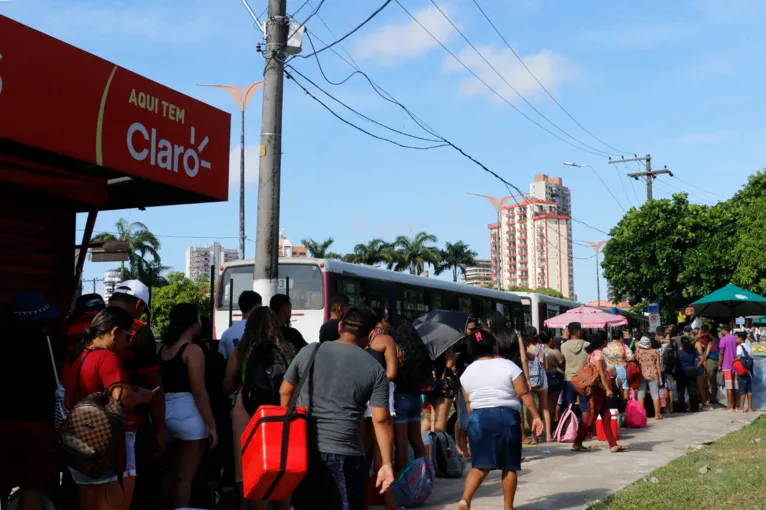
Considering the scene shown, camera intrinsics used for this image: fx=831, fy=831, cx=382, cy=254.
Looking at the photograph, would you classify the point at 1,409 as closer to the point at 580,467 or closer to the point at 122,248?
the point at 122,248

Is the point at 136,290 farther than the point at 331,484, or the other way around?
the point at 136,290

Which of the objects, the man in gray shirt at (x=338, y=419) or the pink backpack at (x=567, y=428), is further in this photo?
the pink backpack at (x=567, y=428)

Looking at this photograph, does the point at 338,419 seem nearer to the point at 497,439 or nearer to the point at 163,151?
the point at 497,439

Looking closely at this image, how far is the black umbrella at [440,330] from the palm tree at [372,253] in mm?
63219

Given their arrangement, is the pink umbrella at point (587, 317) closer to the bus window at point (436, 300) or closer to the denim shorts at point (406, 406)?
the bus window at point (436, 300)

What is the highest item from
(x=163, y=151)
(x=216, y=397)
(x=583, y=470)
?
(x=163, y=151)

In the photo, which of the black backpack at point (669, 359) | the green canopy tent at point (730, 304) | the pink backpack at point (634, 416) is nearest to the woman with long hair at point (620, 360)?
the pink backpack at point (634, 416)

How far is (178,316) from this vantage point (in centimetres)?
636

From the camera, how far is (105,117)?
21.9 feet

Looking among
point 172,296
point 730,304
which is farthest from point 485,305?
point 172,296

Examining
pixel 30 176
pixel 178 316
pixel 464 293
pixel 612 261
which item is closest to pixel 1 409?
pixel 178 316

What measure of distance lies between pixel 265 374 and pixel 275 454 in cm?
165

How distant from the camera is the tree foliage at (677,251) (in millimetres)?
36312

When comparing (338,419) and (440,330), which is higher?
(440,330)
